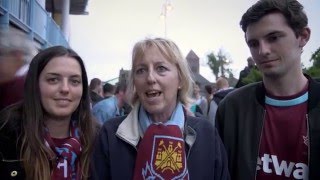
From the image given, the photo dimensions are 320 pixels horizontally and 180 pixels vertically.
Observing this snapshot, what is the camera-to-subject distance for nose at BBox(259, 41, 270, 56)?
227 centimetres

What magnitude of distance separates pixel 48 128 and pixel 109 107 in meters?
3.71

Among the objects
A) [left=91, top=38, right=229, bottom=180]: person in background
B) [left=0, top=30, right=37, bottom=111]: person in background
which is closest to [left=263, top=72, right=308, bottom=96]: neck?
[left=91, top=38, right=229, bottom=180]: person in background

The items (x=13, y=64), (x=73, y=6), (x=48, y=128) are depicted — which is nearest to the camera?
(x=48, y=128)

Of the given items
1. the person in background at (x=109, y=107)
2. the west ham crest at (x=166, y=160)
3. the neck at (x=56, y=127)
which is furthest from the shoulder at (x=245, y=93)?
the person in background at (x=109, y=107)

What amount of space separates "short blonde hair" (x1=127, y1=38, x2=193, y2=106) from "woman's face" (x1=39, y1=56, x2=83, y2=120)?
36cm

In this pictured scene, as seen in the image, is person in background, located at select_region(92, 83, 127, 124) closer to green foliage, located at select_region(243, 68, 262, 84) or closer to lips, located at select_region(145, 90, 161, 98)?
green foliage, located at select_region(243, 68, 262, 84)

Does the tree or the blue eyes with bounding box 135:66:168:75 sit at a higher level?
the tree

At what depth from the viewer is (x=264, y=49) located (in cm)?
228

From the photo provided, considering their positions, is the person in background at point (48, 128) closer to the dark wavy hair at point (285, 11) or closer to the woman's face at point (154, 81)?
the woman's face at point (154, 81)

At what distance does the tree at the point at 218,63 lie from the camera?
82.2 meters

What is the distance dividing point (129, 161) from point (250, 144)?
782 millimetres

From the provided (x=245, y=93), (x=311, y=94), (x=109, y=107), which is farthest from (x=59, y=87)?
(x=109, y=107)

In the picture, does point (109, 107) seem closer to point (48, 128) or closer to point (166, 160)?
point (48, 128)

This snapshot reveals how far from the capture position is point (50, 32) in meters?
13.5
